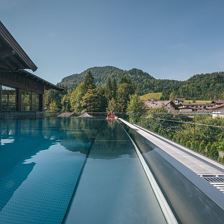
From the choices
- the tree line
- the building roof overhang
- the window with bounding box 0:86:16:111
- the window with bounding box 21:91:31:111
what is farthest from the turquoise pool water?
the tree line

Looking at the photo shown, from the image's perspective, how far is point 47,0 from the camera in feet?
40.0

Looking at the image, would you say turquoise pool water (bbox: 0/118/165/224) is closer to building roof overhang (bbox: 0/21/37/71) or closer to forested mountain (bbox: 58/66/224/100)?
building roof overhang (bbox: 0/21/37/71)

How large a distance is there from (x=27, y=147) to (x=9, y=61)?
279cm

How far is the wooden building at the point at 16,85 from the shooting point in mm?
7130

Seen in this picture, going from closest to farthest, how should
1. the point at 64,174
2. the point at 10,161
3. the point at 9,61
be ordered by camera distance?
the point at 64,174
the point at 10,161
the point at 9,61

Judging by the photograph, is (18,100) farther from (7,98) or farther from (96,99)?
(96,99)

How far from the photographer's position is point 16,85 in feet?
68.4

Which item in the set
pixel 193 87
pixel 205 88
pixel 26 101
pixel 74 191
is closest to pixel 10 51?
pixel 74 191

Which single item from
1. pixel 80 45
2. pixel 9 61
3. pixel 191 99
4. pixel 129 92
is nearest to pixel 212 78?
pixel 191 99

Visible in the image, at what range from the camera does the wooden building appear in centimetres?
713

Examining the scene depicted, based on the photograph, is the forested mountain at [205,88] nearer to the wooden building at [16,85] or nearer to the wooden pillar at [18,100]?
the wooden building at [16,85]

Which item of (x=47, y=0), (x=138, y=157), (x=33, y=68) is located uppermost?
(x=47, y=0)

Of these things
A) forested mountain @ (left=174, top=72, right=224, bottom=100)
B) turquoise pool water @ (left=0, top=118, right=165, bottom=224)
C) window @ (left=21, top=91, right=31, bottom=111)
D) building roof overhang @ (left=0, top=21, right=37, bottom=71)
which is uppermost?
Result: forested mountain @ (left=174, top=72, right=224, bottom=100)

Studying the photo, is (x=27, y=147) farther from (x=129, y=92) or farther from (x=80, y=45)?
(x=129, y=92)
